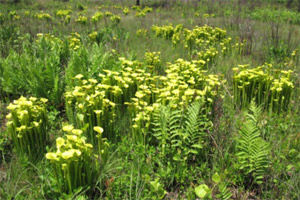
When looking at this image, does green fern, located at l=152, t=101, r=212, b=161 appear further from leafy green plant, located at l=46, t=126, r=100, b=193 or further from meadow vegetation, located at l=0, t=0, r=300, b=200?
leafy green plant, located at l=46, t=126, r=100, b=193

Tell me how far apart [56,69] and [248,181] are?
2.91m

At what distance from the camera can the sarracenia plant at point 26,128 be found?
7.67 feet

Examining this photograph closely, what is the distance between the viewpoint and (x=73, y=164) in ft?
6.51

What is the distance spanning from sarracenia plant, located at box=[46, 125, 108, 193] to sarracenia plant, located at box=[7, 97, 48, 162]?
1.70ft

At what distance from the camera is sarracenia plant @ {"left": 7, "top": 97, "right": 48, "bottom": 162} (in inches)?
92.0

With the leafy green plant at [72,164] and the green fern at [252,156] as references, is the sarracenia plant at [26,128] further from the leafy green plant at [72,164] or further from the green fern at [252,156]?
the green fern at [252,156]

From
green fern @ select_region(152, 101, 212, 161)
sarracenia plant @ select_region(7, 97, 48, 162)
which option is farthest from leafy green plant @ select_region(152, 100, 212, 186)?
sarracenia plant @ select_region(7, 97, 48, 162)

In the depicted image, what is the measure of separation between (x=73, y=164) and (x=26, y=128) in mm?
708

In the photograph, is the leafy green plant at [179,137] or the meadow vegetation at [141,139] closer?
the meadow vegetation at [141,139]

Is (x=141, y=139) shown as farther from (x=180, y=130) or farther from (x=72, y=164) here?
(x=72, y=164)

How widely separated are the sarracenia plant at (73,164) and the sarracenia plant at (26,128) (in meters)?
0.52

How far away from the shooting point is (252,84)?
11.8 ft

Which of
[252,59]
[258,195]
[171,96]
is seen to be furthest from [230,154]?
[252,59]

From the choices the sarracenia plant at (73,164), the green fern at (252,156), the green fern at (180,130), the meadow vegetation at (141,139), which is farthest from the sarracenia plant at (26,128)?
the green fern at (252,156)
